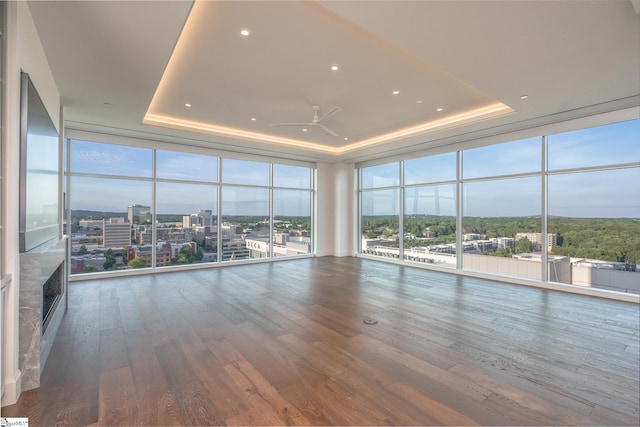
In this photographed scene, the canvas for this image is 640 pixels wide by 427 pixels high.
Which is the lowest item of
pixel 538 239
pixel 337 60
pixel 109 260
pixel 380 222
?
pixel 109 260

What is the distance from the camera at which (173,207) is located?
742 centimetres

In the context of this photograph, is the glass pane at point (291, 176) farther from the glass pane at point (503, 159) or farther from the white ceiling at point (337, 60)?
the glass pane at point (503, 159)

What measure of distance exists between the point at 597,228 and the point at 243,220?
26.0 feet

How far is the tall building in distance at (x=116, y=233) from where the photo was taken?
6641 millimetres

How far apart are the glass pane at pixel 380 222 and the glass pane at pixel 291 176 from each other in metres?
1.99

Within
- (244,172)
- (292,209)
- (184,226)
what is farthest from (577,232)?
(184,226)

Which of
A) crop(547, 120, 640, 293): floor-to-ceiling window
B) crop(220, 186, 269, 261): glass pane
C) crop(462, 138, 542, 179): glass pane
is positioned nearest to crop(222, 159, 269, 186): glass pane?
crop(220, 186, 269, 261): glass pane

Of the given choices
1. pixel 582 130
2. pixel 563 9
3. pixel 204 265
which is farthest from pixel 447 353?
pixel 204 265

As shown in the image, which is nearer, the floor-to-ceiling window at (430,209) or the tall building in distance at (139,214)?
the tall building in distance at (139,214)

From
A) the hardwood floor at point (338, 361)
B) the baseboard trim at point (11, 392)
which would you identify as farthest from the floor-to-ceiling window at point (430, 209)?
the baseboard trim at point (11, 392)

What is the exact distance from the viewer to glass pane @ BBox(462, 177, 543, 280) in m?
6.23

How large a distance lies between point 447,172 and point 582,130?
8.90 ft

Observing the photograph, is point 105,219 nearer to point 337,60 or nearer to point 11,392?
point 11,392

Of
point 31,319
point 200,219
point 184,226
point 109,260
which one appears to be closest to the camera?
point 31,319
